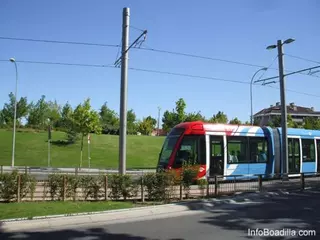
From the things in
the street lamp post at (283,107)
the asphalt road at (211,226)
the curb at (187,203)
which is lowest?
the asphalt road at (211,226)

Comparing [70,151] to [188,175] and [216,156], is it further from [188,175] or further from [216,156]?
[188,175]

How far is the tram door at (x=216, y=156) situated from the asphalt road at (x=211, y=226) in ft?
20.9

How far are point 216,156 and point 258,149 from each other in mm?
3623

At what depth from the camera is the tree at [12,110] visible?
63953 mm

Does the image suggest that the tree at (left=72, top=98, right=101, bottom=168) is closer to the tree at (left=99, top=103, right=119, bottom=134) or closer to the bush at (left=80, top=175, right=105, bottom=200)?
the bush at (left=80, top=175, right=105, bottom=200)

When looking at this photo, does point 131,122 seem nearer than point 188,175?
No

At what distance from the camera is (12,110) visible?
66000 millimetres

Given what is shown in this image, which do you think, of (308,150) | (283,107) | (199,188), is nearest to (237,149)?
(283,107)

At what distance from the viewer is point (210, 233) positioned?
27.9 ft

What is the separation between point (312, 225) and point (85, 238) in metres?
5.95

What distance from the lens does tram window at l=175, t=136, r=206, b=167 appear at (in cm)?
1823

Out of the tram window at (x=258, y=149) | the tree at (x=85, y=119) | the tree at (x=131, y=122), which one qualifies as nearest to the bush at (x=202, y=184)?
the tram window at (x=258, y=149)

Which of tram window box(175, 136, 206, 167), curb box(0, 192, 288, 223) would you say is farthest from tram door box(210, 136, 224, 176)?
curb box(0, 192, 288, 223)

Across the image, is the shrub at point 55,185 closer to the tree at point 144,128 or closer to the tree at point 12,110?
the tree at point 12,110
